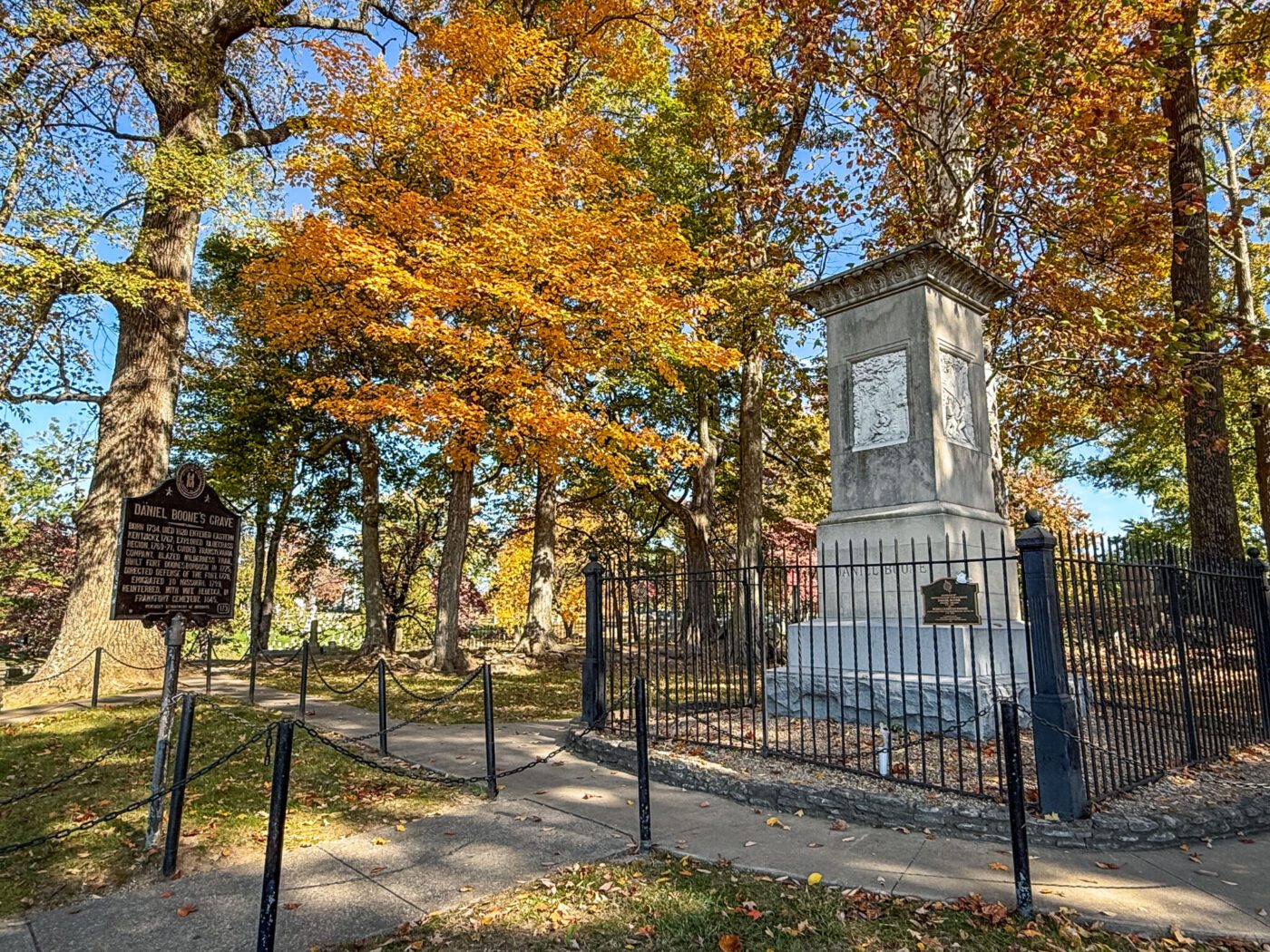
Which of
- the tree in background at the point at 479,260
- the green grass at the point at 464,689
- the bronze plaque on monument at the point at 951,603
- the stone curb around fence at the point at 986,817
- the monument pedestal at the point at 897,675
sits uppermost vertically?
Result: the tree in background at the point at 479,260

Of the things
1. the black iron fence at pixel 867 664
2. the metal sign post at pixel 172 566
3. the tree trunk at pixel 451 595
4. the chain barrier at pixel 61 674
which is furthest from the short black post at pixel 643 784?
the tree trunk at pixel 451 595

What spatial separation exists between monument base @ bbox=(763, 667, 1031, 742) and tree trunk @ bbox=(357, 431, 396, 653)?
43.8 feet

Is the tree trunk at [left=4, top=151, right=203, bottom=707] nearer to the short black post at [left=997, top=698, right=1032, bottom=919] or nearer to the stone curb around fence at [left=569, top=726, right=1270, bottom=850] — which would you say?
the stone curb around fence at [left=569, top=726, right=1270, bottom=850]

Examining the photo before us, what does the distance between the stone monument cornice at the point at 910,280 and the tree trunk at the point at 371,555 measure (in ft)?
45.3

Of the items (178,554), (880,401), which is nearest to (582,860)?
(178,554)

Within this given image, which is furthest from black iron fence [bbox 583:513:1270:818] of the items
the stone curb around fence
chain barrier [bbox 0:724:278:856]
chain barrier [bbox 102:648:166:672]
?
chain barrier [bbox 102:648:166:672]

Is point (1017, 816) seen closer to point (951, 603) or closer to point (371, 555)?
point (951, 603)

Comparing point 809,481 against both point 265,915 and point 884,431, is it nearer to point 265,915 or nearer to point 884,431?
point 884,431

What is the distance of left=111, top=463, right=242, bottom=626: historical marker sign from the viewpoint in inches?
223

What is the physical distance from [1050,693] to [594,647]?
503 cm

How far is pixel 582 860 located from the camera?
504 centimetres

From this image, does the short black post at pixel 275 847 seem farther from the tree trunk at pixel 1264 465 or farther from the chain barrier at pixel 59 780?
the tree trunk at pixel 1264 465

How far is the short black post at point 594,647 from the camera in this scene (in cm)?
896

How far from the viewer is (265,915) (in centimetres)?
356
